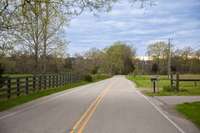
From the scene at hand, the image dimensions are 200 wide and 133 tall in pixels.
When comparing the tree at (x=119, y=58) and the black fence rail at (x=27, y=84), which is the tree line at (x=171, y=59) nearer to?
the tree at (x=119, y=58)

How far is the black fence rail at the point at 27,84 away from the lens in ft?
82.9

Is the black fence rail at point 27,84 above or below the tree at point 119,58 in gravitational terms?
below

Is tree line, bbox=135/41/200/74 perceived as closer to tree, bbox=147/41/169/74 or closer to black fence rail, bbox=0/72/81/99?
tree, bbox=147/41/169/74

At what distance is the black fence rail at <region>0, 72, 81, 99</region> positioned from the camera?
25.3 m

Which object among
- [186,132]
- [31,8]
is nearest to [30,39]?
[31,8]

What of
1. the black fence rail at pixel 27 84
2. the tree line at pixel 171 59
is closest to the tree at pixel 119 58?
the tree line at pixel 171 59

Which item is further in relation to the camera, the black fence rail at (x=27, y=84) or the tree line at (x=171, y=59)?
the tree line at (x=171, y=59)

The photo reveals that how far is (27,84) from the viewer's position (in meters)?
30.4

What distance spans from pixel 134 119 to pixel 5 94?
12.2 m

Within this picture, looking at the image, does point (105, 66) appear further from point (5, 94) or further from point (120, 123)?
point (120, 123)

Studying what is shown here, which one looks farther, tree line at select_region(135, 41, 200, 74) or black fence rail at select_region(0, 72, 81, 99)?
tree line at select_region(135, 41, 200, 74)

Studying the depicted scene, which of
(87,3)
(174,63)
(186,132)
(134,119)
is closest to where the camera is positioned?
(186,132)

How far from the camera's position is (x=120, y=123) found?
13.7 meters

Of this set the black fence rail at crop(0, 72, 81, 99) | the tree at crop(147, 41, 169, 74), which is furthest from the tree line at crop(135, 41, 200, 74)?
the black fence rail at crop(0, 72, 81, 99)
